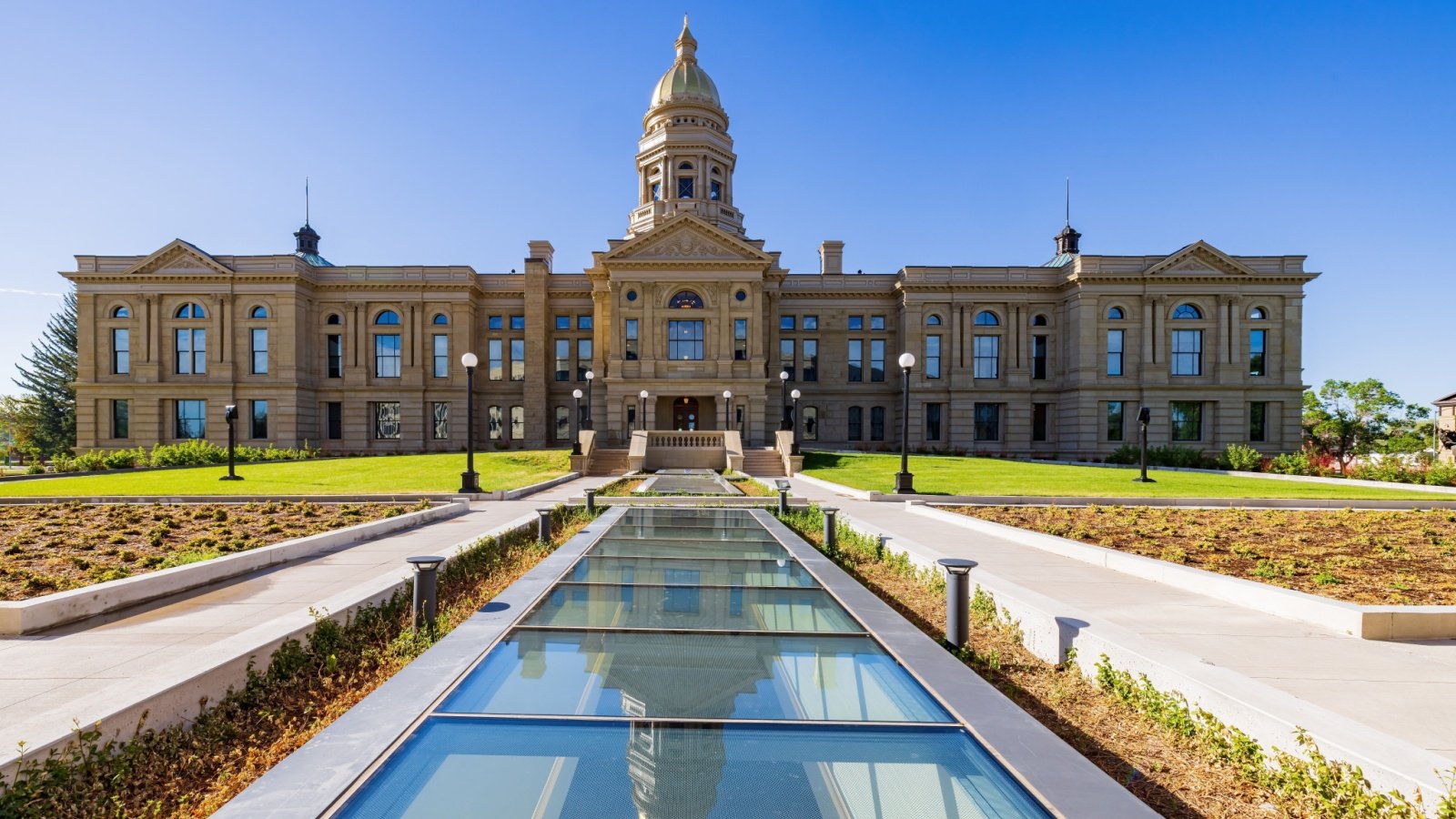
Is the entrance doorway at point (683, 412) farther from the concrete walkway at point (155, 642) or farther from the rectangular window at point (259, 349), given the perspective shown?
the concrete walkway at point (155, 642)

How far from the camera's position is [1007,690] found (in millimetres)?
5312

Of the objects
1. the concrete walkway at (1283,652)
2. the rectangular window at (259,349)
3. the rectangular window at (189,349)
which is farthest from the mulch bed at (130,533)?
the rectangular window at (189,349)

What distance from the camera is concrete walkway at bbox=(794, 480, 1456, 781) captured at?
14.7 ft

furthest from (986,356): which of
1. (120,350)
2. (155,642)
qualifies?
(120,350)

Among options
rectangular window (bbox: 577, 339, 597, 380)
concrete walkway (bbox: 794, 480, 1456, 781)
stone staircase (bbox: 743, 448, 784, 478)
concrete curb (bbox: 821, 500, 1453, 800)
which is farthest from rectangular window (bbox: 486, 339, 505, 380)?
concrete curb (bbox: 821, 500, 1453, 800)

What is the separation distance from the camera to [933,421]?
47.3 meters

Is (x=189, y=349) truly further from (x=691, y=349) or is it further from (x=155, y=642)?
(x=155, y=642)

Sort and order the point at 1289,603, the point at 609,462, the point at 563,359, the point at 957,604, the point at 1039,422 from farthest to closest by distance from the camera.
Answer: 1. the point at 563,359
2. the point at 1039,422
3. the point at 609,462
4. the point at 1289,603
5. the point at 957,604

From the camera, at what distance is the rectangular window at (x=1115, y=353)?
4450 centimetres

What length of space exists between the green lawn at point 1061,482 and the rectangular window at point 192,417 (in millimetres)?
40758

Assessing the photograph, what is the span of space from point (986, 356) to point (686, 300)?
71.6ft

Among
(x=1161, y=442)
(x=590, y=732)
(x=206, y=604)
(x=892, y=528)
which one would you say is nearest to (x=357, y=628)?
(x=206, y=604)

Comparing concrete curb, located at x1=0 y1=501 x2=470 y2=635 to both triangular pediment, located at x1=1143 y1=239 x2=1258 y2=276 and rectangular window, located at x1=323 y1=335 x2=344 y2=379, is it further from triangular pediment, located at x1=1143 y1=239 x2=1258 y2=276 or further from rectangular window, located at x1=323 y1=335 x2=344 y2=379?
Answer: triangular pediment, located at x1=1143 y1=239 x2=1258 y2=276

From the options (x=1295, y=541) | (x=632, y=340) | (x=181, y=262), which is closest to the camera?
(x=1295, y=541)
